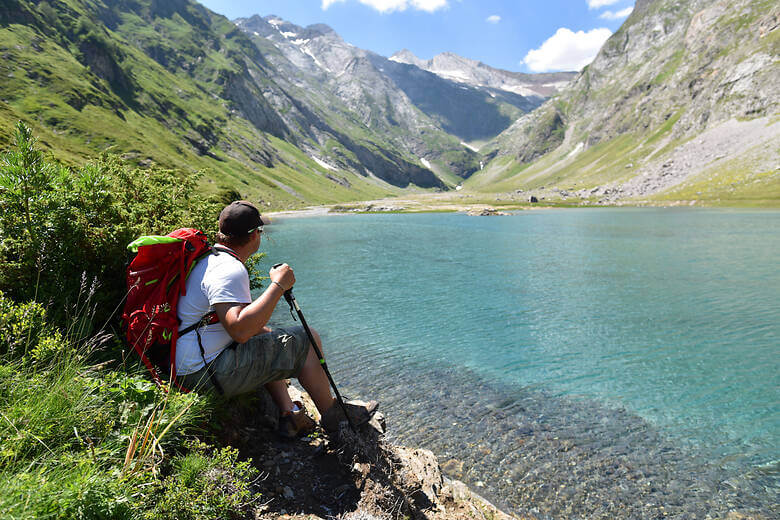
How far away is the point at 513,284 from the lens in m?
30.0

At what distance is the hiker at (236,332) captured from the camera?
493cm

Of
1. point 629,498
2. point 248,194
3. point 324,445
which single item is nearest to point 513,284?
point 629,498

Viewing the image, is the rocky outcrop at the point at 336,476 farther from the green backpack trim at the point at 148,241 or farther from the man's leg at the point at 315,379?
the green backpack trim at the point at 148,241

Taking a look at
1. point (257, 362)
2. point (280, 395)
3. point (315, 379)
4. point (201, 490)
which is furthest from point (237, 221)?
point (201, 490)

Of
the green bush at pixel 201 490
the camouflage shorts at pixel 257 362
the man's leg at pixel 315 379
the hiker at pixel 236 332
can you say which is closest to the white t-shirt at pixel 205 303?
the hiker at pixel 236 332

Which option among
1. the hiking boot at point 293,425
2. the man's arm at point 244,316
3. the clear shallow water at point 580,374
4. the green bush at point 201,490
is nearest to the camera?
the green bush at point 201,490

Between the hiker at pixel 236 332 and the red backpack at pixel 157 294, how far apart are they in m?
0.12

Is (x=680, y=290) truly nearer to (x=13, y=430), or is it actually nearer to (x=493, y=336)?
(x=493, y=336)

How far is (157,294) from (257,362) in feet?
5.32

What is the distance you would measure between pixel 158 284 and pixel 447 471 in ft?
26.3

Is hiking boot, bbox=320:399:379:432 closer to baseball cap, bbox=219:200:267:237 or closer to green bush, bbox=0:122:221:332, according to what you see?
baseball cap, bbox=219:200:267:237

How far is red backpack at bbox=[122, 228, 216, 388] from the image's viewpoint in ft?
16.5

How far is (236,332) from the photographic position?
16.0 ft

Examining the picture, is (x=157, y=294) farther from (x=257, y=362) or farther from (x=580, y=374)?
(x=580, y=374)
